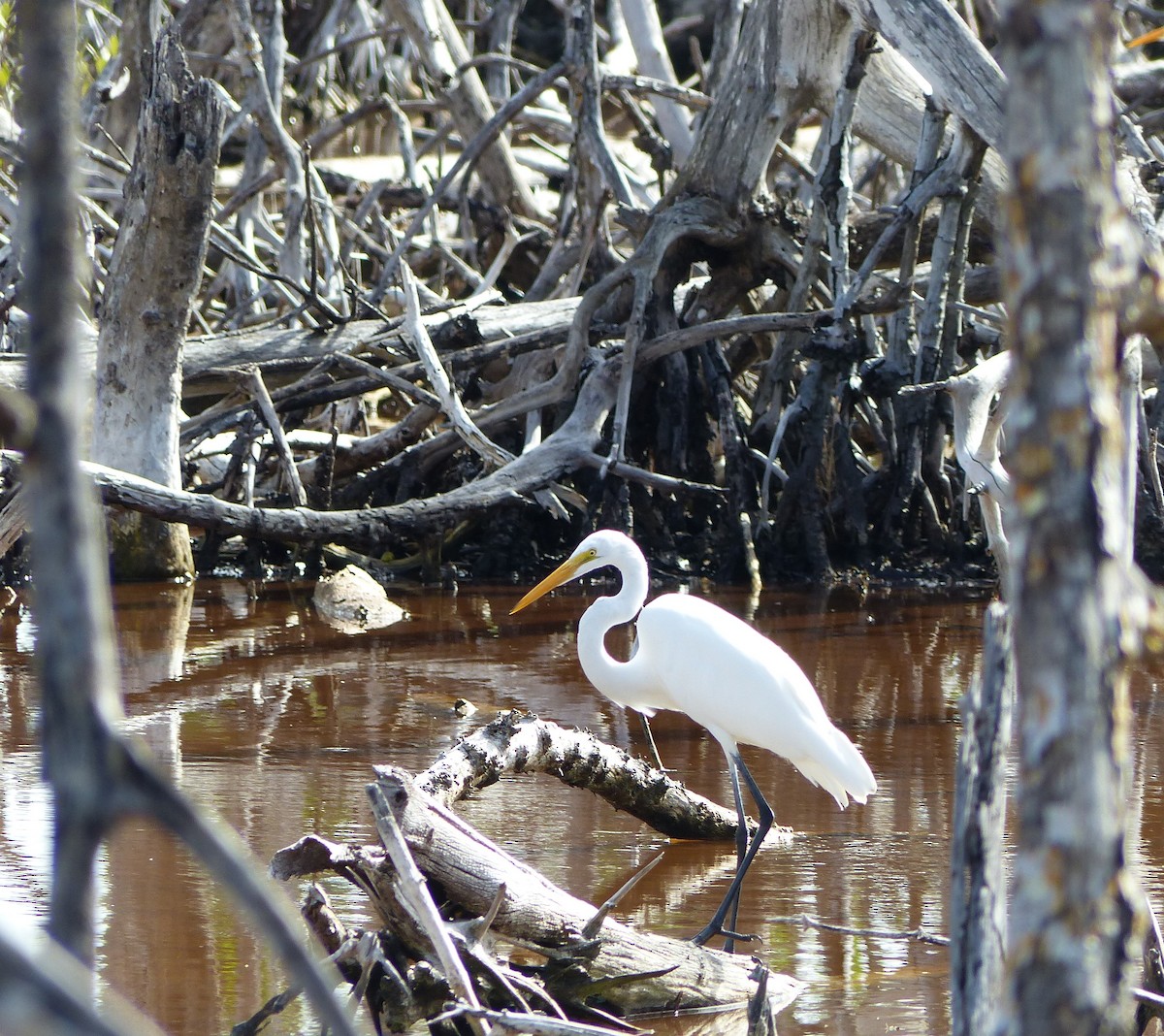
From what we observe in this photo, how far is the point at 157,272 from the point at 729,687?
4287 mm

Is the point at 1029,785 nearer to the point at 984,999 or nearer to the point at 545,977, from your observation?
the point at 984,999

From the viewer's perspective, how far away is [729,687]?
4.35 meters

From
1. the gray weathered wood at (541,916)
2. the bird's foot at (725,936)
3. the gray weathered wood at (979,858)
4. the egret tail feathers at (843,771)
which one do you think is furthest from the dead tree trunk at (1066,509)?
the egret tail feathers at (843,771)

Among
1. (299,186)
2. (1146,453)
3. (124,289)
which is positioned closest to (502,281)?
(299,186)

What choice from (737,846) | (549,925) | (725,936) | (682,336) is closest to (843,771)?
(737,846)

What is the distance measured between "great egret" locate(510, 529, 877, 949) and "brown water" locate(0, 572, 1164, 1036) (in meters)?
0.24

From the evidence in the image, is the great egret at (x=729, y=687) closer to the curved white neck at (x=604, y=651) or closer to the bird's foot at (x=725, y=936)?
the curved white neck at (x=604, y=651)

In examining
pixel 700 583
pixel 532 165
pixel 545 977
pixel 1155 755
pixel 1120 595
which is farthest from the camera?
pixel 532 165

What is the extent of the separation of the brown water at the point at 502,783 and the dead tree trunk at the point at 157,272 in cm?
88

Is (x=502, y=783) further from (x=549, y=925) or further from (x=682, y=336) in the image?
(x=682, y=336)

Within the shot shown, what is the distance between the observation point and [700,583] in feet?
28.8

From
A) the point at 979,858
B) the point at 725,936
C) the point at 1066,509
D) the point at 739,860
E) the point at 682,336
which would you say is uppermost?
the point at 682,336

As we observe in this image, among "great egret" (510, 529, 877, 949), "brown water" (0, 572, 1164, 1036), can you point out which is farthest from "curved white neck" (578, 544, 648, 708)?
"brown water" (0, 572, 1164, 1036)

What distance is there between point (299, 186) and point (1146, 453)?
207 inches
